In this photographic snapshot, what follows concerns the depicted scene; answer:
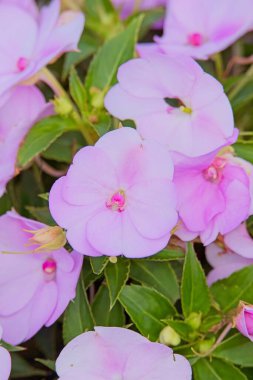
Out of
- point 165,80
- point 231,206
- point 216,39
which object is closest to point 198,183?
point 231,206

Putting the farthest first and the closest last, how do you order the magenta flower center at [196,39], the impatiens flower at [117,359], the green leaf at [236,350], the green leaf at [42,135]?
the magenta flower center at [196,39] < the green leaf at [42,135] < the green leaf at [236,350] < the impatiens flower at [117,359]

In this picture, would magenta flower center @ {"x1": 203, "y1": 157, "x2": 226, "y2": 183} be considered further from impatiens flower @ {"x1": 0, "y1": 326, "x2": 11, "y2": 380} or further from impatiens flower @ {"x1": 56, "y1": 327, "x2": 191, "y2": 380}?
impatiens flower @ {"x1": 0, "y1": 326, "x2": 11, "y2": 380}

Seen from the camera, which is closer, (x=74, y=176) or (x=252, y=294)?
(x=74, y=176)

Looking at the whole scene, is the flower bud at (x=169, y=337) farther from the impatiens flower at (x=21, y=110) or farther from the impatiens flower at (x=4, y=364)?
the impatiens flower at (x=21, y=110)

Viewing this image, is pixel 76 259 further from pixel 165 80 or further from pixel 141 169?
pixel 165 80

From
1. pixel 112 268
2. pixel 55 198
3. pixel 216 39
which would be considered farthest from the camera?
pixel 216 39

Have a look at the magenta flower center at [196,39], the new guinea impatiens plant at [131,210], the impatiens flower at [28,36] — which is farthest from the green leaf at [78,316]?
the magenta flower center at [196,39]

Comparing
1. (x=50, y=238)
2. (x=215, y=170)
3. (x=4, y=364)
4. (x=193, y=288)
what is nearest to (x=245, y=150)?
(x=215, y=170)
